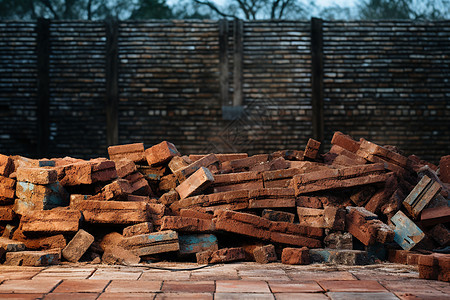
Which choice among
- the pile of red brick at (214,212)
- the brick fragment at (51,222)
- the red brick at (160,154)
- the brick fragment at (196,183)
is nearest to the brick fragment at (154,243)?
the pile of red brick at (214,212)

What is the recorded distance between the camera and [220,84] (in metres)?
12.1

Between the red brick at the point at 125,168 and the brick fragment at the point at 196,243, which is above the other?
the red brick at the point at 125,168

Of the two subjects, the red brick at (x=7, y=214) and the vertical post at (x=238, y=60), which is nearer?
the red brick at (x=7, y=214)

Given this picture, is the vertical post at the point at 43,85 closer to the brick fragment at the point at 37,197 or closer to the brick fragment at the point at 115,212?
the brick fragment at the point at 37,197

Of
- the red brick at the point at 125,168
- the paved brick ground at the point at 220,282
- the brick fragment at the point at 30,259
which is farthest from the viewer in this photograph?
the red brick at the point at 125,168

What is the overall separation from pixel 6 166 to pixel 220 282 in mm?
3650

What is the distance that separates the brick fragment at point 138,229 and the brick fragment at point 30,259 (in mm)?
859

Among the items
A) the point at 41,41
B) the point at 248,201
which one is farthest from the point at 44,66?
the point at 248,201

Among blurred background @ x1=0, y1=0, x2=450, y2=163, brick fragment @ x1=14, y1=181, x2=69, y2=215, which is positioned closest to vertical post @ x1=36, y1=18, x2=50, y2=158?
blurred background @ x1=0, y1=0, x2=450, y2=163

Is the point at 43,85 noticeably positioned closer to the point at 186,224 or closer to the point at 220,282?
the point at 186,224

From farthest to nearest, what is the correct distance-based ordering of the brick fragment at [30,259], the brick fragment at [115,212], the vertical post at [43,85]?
the vertical post at [43,85] < the brick fragment at [115,212] < the brick fragment at [30,259]

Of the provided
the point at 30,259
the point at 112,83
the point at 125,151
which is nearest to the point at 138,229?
the point at 30,259

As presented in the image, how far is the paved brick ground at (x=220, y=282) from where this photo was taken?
3396 millimetres

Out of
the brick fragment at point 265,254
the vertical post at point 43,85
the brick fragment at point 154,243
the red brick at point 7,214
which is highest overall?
the vertical post at point 43,85
